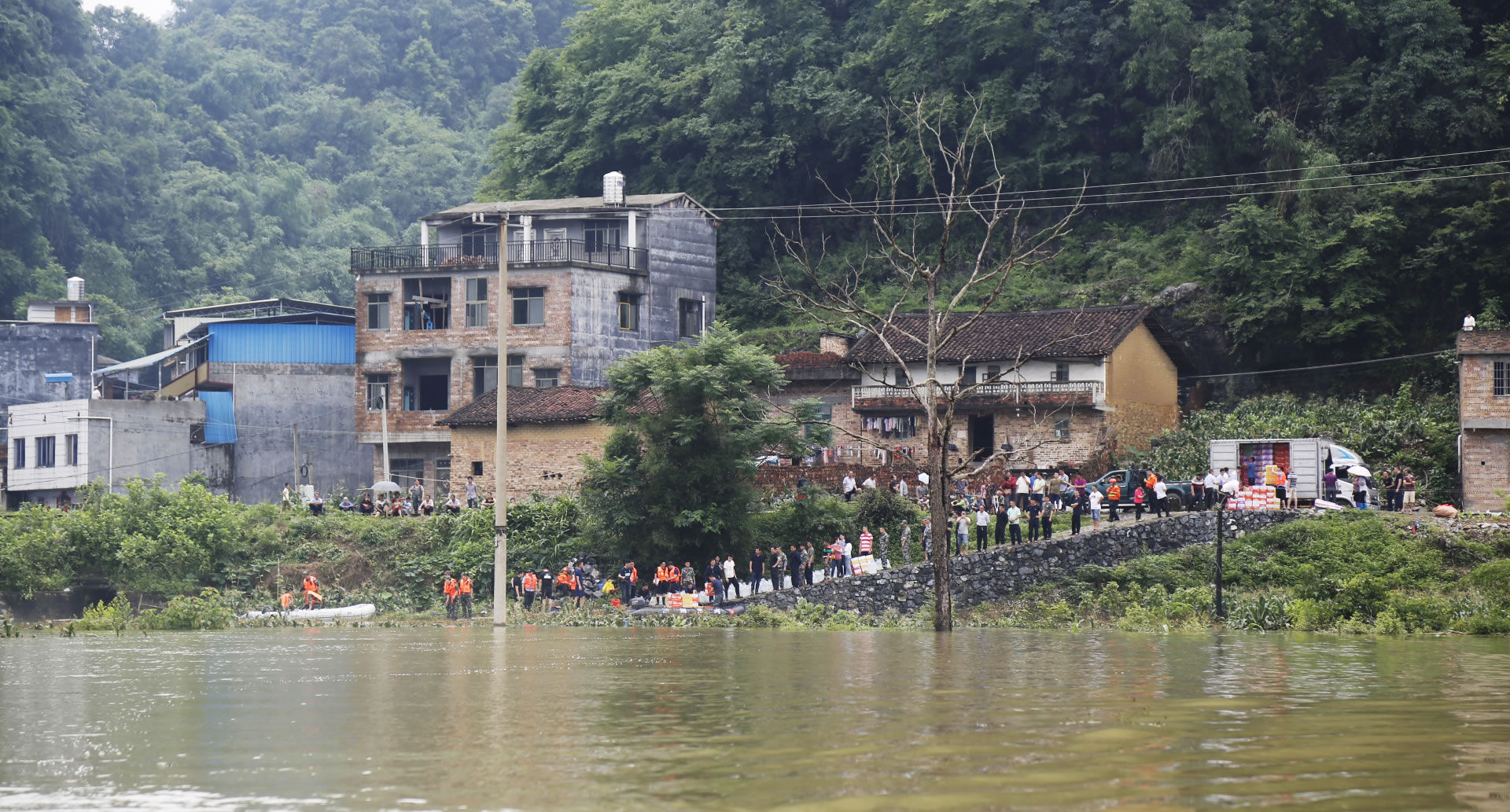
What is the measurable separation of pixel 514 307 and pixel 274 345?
11254mm

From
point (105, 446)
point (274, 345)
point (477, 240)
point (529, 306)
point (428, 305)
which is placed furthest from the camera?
point (274, 345)

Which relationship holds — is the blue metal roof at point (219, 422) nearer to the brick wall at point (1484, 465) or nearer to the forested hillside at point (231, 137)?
the forested hillside at point (231, 137)

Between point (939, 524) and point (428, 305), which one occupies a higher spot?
point (428, 305)

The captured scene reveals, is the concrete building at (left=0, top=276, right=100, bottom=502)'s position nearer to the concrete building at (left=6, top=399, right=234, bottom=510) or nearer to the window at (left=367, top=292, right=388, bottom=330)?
the concrete building at (left=6, top=399, right=234, bottom=510)

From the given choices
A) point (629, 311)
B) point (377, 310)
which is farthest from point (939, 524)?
point (377, 310)

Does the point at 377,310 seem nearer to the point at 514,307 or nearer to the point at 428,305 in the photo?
the point at 428,305

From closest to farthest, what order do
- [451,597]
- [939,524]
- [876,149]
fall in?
[939,524]
[451,597]
[876,149]

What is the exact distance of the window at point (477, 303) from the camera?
59.4 metres

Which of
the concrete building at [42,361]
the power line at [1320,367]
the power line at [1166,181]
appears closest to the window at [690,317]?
the power line at [1166,181]

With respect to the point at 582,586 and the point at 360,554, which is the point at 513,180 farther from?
the point at 582,586

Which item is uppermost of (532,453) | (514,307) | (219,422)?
(514,307)

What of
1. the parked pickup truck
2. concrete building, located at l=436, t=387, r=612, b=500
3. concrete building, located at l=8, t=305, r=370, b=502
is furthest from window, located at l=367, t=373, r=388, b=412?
the parked pickup truck

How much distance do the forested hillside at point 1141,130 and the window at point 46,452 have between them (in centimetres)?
2317

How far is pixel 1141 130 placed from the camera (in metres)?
62.4
